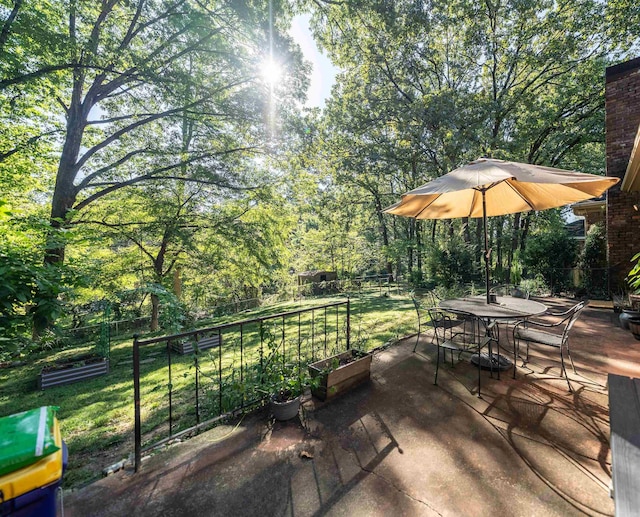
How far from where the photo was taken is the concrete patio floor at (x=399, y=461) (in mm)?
1729

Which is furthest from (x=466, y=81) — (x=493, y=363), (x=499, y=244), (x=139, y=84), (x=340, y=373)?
(x=340, y=373)

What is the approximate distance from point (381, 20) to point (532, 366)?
27.2 ft

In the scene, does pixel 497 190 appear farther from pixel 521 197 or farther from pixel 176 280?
pixel 176 280

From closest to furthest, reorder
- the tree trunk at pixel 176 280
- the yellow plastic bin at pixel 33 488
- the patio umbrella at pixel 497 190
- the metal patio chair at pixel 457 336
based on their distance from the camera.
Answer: the yellow plastic bin at pixel 33 488
the patio umbrella at pixel 497 190
the metal patio chair at pixel 457 336
the tree trunk at pixel 176 280

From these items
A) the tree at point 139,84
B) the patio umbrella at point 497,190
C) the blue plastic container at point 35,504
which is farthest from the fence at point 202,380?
the tree at point 139,84

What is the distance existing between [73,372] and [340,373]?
202 inches

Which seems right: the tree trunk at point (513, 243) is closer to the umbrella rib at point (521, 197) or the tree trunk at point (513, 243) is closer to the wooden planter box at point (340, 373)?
the umbrella rib at point (521, 197)

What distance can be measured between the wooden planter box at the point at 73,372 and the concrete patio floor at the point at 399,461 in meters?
4.07

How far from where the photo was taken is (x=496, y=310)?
335cm

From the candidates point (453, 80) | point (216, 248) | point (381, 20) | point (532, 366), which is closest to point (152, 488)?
point (532, 366)

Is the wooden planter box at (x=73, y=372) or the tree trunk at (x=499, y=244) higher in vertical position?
the tree trunk at (x=499, y=244)

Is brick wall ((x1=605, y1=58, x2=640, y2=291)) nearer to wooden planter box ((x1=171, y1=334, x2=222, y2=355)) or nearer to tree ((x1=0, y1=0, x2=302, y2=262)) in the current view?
tree ((x1=0, y1=0, x2=302, y2=262))

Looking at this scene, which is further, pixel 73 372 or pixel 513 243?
pixel 513 243

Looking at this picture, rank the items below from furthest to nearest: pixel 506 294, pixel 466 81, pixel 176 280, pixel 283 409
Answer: pixel 466 81 < pixel 176 280 < pixel 506 294 < pixel 283 409
